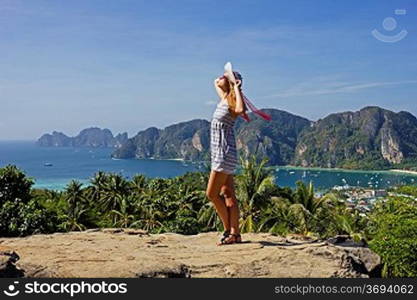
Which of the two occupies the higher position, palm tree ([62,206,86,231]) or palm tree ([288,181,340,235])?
palm tree ([288,181,340,235])

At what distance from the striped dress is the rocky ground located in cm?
102

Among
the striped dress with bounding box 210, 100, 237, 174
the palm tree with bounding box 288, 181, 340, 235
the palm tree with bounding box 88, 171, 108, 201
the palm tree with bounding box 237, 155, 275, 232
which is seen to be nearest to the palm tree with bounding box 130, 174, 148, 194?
the palm tree with bounding box 88, 171, 108, 201

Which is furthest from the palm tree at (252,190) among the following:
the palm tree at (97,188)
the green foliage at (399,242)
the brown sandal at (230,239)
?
the palm tree at (97,188)

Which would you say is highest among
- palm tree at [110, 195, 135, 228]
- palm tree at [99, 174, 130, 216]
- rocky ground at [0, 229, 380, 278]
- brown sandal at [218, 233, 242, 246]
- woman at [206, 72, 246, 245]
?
woman at [206, 72, 246, 245]

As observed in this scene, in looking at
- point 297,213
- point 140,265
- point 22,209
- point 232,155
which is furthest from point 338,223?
point 140,265

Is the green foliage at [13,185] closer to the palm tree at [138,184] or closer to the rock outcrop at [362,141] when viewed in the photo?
the palm tree at [138,184]

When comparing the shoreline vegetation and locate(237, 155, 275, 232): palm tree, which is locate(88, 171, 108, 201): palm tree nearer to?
the shoreline vegetation

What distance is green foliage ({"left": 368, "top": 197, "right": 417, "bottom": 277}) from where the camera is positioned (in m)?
9.70

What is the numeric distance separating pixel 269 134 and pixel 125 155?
61.6 metres

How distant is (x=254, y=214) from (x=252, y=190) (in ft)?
2.37

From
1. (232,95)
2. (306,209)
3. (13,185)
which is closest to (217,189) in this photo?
(232,95)

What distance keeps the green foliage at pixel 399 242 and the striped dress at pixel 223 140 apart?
487 centimetres

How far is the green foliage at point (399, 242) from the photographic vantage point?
970 centimetres

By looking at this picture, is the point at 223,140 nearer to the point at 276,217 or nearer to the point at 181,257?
the point at 181,257
